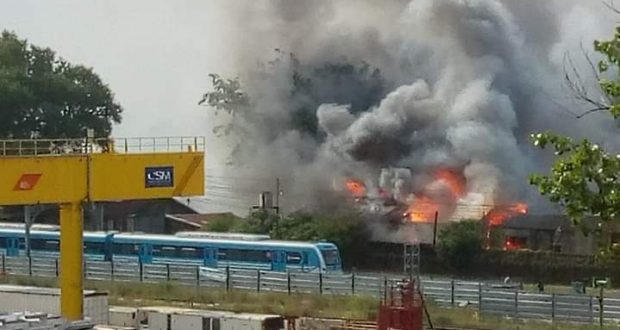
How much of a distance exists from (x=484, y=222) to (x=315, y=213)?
7.18 meters

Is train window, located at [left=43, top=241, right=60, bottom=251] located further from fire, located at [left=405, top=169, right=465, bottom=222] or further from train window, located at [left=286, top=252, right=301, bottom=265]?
fire, located at [left=405, top=169, right=465, bottom=222]

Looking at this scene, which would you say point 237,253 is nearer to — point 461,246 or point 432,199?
point 461,246

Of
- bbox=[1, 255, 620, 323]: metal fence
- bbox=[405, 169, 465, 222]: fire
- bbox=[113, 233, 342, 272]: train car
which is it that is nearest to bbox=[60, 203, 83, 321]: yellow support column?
bbox=[1, 255, 620, 323]: metal fence

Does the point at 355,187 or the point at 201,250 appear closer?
the point at 201,250

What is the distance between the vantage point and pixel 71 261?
25812mm

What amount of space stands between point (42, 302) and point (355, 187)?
2563cm

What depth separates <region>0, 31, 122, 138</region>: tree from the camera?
A: 61.8 metres

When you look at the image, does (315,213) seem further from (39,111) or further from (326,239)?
(39,111)

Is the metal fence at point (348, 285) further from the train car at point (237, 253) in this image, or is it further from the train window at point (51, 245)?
the train window at point (51, 245)

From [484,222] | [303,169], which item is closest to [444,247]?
[484,222]

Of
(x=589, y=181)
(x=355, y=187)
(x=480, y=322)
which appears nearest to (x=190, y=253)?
(x=480, y=322)

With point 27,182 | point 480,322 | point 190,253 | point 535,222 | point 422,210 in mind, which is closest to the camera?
point 27,182

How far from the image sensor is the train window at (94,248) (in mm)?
42656

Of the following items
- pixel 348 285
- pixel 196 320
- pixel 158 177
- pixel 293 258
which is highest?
pixel 158 177
